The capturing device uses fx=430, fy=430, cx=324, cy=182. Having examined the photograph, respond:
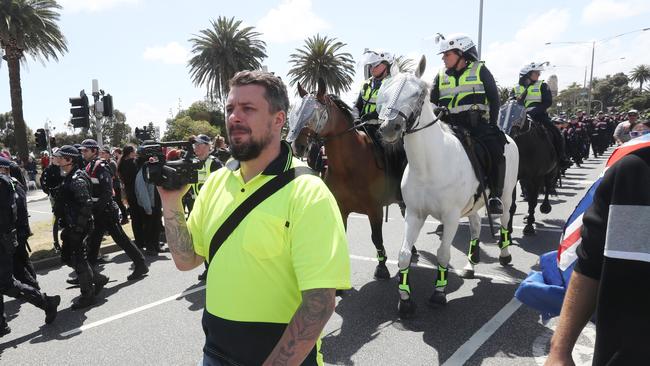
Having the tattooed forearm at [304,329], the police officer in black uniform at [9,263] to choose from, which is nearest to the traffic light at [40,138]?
the police officer in black uniform at [9,263]

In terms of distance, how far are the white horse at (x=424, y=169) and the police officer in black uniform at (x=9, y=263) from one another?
12.8ft

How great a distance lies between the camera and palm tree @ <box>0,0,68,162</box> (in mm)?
20578

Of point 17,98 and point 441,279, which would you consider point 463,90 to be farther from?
point 17,98

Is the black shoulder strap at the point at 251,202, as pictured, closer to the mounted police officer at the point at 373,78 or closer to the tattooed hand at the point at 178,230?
the tattooed hand at the point at 178,230

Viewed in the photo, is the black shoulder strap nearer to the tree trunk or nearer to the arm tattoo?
the arm tattoo

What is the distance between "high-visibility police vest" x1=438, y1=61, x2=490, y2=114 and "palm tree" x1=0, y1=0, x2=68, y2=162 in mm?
22685

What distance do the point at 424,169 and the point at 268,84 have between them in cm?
298

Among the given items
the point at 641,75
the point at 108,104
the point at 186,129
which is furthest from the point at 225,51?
the point at 641,75

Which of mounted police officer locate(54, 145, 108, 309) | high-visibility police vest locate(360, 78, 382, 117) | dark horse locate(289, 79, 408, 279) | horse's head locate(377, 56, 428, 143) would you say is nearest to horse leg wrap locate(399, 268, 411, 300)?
dark horse locate(289, 79, 408, 279)

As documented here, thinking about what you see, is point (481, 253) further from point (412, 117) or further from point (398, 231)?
point (412, 117)

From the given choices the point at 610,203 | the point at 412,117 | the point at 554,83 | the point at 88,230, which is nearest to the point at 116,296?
the point at 88,230

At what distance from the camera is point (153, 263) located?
7266 millimetres

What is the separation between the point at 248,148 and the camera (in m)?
1.79

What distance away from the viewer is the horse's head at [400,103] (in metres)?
3.99
